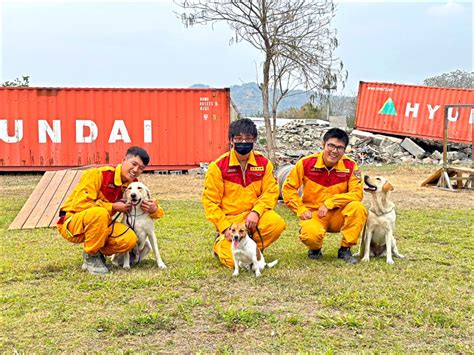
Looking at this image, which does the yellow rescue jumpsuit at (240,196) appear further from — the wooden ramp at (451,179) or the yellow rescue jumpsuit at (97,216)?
the wooden ramp at (451,179)

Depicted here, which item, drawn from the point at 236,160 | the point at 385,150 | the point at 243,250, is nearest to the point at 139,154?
the point at 236,160

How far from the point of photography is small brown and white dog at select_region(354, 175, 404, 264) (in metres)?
4.84

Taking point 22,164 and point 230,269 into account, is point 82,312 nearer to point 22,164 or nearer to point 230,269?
point 230,269

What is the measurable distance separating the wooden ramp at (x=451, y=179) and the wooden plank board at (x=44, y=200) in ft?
29.2

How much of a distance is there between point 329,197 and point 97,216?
2328 mm

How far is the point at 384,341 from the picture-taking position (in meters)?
2.98

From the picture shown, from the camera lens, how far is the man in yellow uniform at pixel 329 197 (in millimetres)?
4887

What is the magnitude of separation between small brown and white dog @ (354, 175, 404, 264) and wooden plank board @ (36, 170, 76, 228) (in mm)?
4796

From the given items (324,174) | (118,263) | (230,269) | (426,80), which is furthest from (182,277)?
(426,80)

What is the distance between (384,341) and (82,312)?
208 centimetres

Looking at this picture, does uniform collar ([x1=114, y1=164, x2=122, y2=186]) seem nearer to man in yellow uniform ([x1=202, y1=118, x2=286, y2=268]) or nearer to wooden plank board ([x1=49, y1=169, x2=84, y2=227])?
man in yellow uniform ([x1=202, y1=118, x2=286, y2=268])

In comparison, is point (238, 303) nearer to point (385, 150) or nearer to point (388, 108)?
point (385, 150)

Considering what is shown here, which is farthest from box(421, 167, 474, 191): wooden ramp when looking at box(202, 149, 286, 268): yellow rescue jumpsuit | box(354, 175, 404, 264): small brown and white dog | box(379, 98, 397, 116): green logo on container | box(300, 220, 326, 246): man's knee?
box(379, 98, 397, 116): green logo on container

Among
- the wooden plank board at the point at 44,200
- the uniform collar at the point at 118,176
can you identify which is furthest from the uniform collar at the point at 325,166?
the wooden plank board at the point at 44,200
